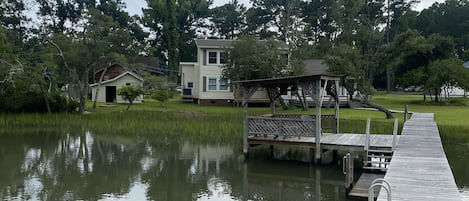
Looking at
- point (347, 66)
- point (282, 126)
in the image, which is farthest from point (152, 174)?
point (347, 66)

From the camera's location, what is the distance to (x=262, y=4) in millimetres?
56094

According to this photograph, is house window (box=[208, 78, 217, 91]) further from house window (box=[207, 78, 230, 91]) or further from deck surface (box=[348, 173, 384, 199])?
deck surface (box=[348, 173, 384, 199])

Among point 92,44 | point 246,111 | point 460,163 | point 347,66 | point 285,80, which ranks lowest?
point 460,163

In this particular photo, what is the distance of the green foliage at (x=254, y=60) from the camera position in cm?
3097

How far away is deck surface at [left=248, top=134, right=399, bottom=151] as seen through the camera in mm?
16062

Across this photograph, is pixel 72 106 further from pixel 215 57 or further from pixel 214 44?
pixel 214 44

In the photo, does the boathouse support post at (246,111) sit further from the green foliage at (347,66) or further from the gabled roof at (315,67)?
the gabled roof at (315,67)

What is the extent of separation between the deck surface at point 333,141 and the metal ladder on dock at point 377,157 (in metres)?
0.43

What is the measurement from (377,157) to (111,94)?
1207 inches

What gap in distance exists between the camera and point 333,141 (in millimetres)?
17078

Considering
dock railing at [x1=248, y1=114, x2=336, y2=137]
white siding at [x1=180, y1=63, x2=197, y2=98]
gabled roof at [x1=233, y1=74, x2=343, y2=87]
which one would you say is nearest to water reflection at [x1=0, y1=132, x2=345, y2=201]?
dock railing at [x1=248, y1=114, x2=336, y2=137]

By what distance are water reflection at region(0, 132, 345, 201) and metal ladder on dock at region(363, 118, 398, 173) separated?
1.07 meters

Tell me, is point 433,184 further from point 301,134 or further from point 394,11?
point 394,11

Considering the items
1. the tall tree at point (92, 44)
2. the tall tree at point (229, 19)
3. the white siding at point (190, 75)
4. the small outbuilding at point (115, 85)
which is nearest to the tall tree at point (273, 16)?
the tall tree at point (229, 19)
